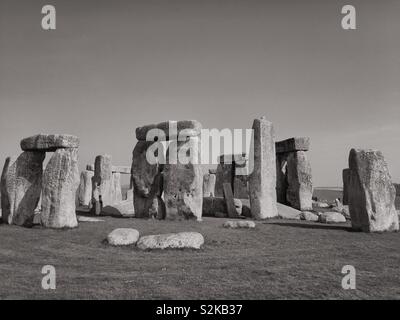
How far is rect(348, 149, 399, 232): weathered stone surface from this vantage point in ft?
30.0

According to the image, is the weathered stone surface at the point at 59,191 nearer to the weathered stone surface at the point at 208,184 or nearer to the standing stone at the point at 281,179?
the standing stone at the point at 281,179

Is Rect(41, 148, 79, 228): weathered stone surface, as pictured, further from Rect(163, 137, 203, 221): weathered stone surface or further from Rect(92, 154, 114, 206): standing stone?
Rect(92, 154, 114, 206): standing stone

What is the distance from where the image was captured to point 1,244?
7648 millimetres

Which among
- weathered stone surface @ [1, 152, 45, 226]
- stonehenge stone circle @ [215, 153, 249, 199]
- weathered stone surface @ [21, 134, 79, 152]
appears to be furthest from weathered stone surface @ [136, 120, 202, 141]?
stonehenge stone circle @ [215, 153, 249, 199]

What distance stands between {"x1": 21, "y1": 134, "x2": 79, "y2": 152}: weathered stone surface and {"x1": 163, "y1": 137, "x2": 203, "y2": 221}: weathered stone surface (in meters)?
3.41

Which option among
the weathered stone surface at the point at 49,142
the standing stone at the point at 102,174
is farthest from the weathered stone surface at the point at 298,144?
the weathered stone surface at the point at 49,142

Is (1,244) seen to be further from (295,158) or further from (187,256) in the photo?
(295,158)

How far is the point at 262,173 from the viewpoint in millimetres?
12648

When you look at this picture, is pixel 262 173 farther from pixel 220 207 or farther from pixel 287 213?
pixel 220 207

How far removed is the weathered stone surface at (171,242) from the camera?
23.1ft

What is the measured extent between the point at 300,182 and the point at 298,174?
392 mm

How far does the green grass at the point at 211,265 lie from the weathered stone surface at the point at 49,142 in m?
2.41

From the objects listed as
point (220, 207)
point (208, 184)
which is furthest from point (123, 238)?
point (208, 184)
